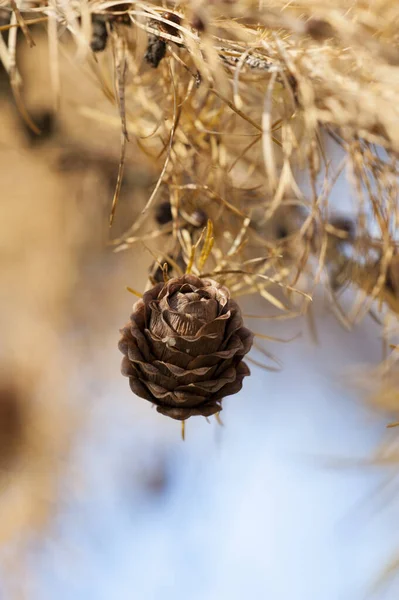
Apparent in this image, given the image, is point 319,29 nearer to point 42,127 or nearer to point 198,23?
point 198,23

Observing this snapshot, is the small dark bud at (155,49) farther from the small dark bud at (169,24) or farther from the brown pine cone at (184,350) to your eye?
the brown pine cone at (184,350)

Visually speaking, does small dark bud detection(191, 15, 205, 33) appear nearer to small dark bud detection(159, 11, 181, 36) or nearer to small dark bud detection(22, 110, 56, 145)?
small dark bud detection(159, 11, 181, 36)

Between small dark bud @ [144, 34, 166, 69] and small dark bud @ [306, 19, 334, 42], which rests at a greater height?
small dark bud @ [306, 19, 334, 42]

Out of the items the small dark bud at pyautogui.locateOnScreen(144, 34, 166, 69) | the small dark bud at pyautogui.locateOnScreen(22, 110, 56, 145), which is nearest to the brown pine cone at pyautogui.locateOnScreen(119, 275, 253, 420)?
the small dark bud at pyautogui.locateOnScreen(144, 34, 166, 69)

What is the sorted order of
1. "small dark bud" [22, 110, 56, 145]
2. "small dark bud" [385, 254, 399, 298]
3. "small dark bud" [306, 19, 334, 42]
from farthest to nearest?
1. "small dark bud" [22, 110, 56, 145]
2. "small dark bud" [385, 254, 399, 298]
3. "small dark bud" [306, 19, 334, 42]

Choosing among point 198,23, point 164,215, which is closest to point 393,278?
point 164,215
